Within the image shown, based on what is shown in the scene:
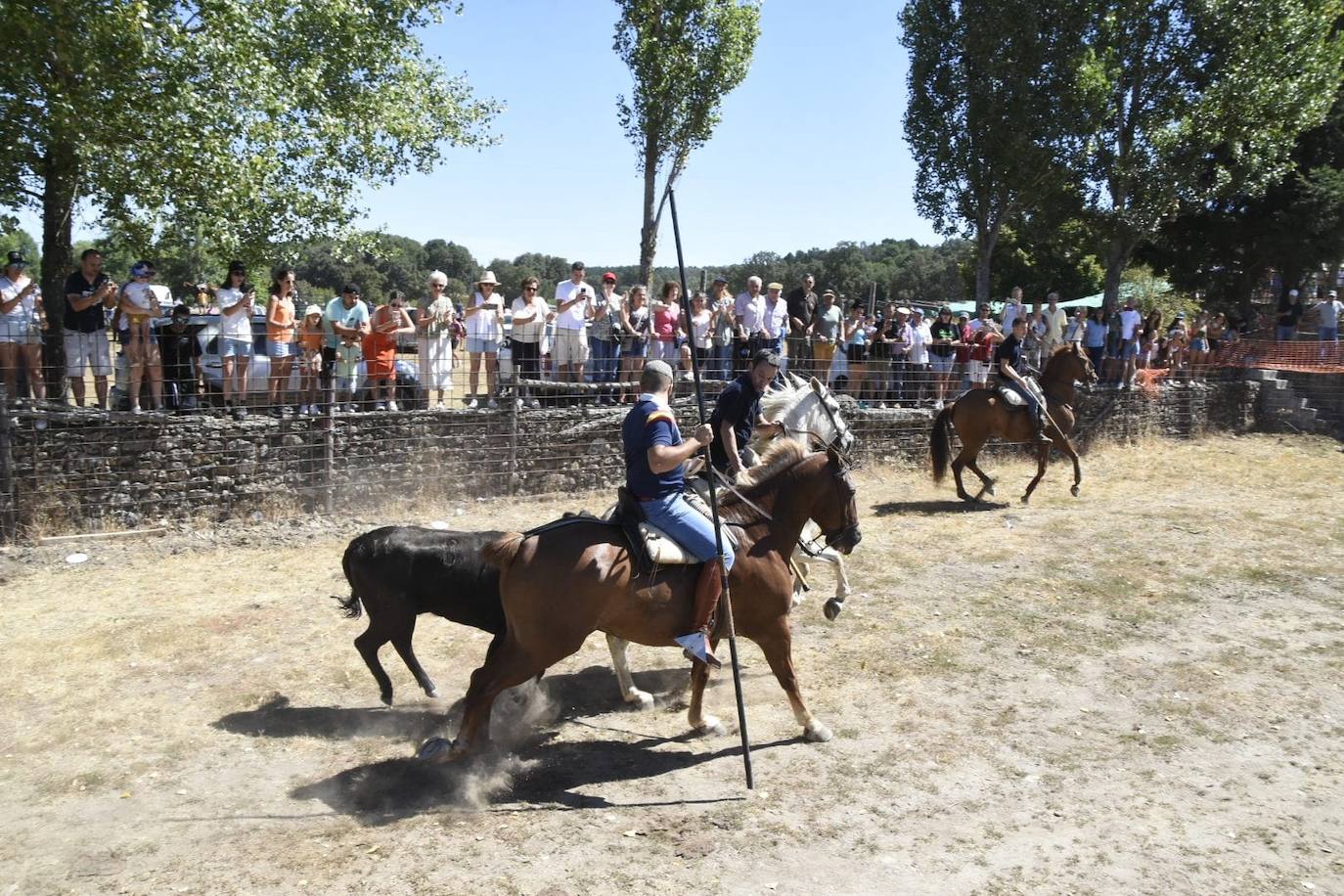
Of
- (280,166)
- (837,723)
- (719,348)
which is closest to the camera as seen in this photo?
(837,723)

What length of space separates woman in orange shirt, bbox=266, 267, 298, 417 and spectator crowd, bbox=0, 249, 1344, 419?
16 millimetres

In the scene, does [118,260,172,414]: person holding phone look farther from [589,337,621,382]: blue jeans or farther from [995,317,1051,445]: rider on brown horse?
[995,317,1051,445]: rider on brown horse

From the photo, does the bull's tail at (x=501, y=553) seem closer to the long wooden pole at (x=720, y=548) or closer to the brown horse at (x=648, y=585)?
the brown horse at (x=648, y=585)

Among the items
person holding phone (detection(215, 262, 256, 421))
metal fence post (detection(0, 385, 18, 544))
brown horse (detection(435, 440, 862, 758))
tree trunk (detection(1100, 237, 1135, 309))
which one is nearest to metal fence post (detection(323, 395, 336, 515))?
person holding phone (detection(215, 262, 256, 421))

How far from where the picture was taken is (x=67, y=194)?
39.9 ft

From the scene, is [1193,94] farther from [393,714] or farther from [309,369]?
[393,714]

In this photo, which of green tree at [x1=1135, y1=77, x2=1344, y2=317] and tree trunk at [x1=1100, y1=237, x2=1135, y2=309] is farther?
green tree at [x1=1135, y1=77, x2=1344, y2=317]

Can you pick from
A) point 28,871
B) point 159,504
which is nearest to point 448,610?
point 28,871

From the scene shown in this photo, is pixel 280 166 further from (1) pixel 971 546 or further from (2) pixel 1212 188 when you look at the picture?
(2) pixel 1212 188

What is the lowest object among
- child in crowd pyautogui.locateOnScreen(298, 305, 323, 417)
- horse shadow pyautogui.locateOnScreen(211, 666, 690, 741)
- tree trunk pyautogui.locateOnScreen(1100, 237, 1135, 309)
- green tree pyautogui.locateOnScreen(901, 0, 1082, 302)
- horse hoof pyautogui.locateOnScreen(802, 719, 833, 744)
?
horse shadow pyautogui.locateOnScreen(211, 666, 690, 741)

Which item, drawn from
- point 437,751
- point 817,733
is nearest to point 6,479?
point 437,751

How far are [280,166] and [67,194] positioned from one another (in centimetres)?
257

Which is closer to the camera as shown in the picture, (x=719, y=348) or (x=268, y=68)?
(x=268, y=68)

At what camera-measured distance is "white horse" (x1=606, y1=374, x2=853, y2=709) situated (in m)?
8.60
